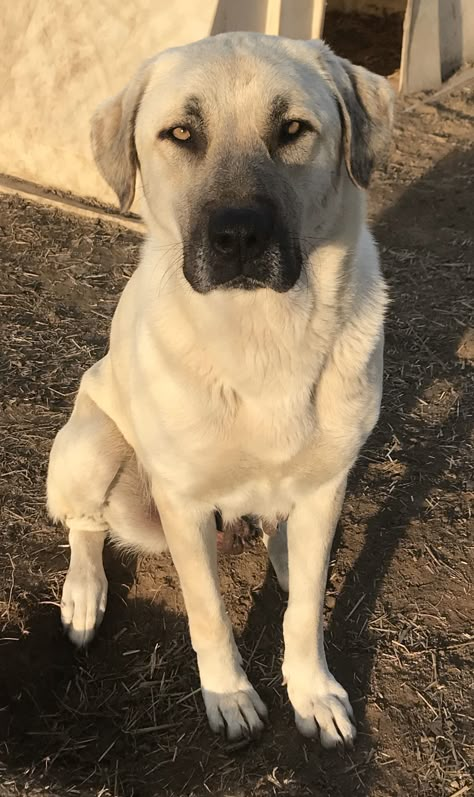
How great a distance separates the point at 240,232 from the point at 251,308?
0.28 metres

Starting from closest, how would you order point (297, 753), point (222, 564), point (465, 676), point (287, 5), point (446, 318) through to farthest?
point (297, 753)
point (465, 676)
point (222, 564)
point (446, 318)
point (287, 5)

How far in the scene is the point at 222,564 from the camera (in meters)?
2.83

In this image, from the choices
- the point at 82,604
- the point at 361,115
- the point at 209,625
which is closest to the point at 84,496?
the point at 82,604

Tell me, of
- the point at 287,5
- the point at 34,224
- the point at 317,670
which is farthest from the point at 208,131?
the point at 287,5

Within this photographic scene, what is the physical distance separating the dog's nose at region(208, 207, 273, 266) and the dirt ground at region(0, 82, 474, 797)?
55.0 inches

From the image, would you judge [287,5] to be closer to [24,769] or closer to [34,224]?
[34,224]

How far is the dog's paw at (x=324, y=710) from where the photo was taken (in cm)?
225

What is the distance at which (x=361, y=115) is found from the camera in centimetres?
197

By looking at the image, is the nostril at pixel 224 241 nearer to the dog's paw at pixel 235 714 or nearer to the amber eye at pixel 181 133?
the amber eye at pixel 181 133

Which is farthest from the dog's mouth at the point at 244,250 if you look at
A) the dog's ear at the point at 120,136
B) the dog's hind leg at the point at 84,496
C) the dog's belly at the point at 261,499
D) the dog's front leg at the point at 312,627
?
the dog's hind leg at the point at 84,496

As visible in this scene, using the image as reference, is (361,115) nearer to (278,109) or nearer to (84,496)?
(278,109)

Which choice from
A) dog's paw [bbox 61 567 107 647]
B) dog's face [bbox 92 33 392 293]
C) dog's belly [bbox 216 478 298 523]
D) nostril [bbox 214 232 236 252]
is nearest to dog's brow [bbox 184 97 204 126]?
dog's face [bbox 92 33 392 293]

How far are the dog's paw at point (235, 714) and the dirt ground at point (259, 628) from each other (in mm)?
45

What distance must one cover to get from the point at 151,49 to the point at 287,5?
3.24ft
